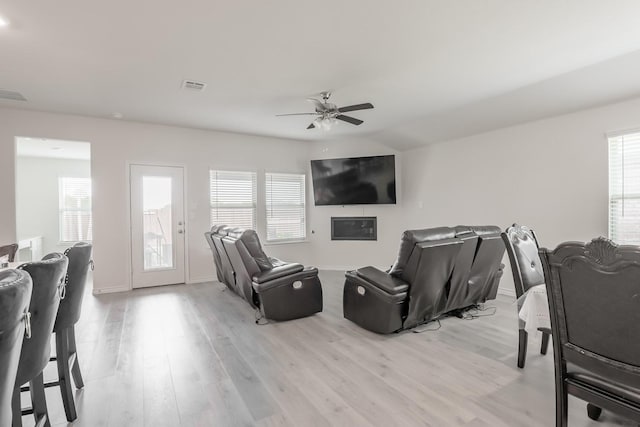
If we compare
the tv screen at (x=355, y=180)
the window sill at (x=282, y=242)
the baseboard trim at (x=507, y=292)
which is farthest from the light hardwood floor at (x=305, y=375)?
the tv screen at (x=355, y=180)

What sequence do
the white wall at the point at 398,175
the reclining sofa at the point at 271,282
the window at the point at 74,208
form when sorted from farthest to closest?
the window at the point at 74,208
the white wall at the point at 398,175
the reclining sofa at the point at 271,282

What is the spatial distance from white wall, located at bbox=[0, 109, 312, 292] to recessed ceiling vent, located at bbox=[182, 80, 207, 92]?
6.60 ft

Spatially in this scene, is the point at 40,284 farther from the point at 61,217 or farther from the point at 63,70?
the point at 61,217

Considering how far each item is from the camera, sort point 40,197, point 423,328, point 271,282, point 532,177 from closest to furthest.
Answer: point 423,328, point 271,282, point 532,177, point 40,197

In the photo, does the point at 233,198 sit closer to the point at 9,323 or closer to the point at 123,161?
the point at 123,161

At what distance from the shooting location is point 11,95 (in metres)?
4.02

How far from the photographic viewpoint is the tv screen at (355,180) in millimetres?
6402

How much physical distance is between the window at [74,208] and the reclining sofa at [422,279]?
7.32 meters

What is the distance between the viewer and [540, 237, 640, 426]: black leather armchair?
1249 millimetres

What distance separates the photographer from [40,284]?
1348mm

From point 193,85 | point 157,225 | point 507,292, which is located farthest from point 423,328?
point 157,225

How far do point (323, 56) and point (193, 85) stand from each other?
5.52ft

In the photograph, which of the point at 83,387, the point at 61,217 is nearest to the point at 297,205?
the point at 83,387

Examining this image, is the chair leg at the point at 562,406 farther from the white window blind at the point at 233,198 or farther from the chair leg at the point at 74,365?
the white window blind at the point at 233,198
